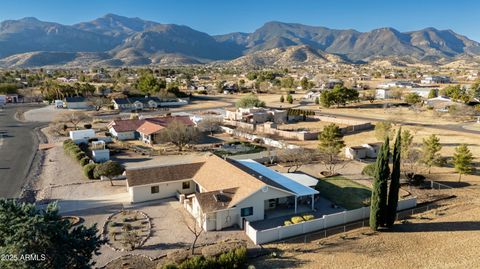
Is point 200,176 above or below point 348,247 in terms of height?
above

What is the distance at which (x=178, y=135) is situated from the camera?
49.0m

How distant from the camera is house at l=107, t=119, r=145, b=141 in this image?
56.6 metres

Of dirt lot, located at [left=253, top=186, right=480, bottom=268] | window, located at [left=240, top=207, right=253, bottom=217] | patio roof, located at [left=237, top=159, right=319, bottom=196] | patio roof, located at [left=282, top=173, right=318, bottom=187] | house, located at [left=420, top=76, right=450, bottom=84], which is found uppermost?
house, located at [left=420, top=76, right=450, bottom=84]

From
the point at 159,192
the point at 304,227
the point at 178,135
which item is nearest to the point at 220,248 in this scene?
the point at 304,227

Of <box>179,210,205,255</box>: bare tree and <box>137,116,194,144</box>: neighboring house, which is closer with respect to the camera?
<box>179,210,205,255</box>: bare tree

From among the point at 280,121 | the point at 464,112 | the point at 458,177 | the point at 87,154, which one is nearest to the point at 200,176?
the point at 87,154

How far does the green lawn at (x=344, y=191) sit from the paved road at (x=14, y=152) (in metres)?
27.5

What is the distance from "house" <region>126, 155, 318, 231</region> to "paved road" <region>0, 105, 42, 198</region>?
41.6 feet

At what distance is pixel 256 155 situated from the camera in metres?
43.4

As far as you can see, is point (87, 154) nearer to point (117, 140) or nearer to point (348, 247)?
point (117, 140)

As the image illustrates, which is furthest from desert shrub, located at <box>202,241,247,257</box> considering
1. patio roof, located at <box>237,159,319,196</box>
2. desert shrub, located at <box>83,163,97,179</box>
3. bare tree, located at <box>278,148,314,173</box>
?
desert shrub, located at <box>83,163,97,179</box>

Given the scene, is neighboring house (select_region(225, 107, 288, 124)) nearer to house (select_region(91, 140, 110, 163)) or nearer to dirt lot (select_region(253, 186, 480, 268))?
house (select_region(91, 140, 110, 163))

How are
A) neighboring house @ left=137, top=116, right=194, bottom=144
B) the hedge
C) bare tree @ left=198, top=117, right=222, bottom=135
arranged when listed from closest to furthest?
1. the hedge
2. neighboring house @ left=137, top=116, right=194, bottom=144
3. bare tree @ left=198, top=117, right=222, bottom=135

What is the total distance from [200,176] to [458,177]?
25.5 metres
